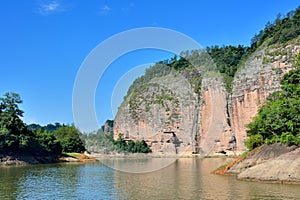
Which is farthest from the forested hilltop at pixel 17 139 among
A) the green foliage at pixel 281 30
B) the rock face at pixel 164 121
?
the green foliage at pixel 281 30

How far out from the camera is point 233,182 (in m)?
22.2

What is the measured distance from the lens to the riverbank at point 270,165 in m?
21.2

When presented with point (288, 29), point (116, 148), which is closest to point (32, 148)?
point (116, 148)

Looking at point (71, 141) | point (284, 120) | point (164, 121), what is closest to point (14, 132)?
point (71, 141)

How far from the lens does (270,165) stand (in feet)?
74.4

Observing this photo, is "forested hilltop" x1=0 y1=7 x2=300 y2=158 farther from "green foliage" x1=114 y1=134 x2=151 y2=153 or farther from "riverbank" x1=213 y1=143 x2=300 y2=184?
"riverbank" x1=213 y1=143 x2=300 y2=184

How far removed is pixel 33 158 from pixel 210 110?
43.2 meters

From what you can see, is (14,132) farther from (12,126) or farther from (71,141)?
(71,141)

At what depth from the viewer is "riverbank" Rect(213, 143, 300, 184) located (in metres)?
21.2

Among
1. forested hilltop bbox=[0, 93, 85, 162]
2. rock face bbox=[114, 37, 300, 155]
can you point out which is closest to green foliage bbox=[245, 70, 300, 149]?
forested hilltop bbox=[0, 93, 85, 162]

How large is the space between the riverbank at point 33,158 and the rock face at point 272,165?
33664mm

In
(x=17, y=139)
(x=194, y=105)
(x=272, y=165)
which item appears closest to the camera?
(x=272, y=165)

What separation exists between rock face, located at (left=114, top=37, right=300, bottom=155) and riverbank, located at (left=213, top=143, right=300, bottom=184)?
1246 inches

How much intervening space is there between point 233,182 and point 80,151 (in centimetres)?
5337
